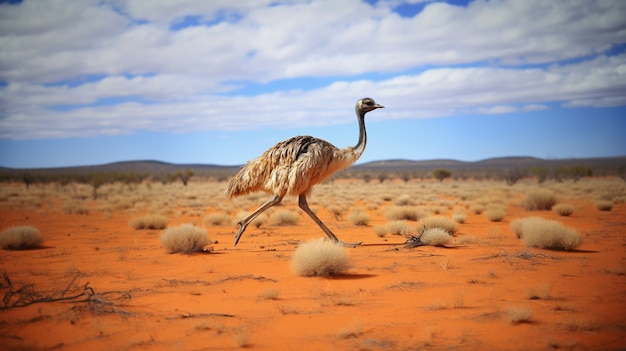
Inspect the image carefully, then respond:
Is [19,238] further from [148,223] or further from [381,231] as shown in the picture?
[381,231]

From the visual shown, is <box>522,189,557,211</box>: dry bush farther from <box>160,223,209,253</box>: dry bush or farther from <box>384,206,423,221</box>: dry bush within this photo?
<box>160,223,209,253</box>: dry bush

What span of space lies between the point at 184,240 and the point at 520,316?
23.7 ft

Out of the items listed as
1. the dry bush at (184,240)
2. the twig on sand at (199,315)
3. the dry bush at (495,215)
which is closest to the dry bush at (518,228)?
the dry bush at (495,215)

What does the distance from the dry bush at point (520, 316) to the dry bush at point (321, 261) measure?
9.75ft

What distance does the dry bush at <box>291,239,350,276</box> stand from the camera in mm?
7586

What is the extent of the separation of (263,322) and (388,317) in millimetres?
1500

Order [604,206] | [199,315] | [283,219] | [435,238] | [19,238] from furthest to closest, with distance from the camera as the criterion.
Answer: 1. [604,206]
2. [283,219]
3. [19,238]
4. [435,238]
5. [199,315]

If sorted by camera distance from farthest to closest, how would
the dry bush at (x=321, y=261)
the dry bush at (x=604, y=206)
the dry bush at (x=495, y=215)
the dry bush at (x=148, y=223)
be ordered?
the dry bush at (x=604, y=206), the dry bush at (x=495, y=215), the dry bush at (x=148, y=223), the dry bush at (x=321, y=261)

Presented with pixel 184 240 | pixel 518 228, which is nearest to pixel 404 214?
pixel 518 228

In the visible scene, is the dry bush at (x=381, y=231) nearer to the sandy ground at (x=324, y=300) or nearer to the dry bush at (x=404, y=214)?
the sandy ground at (x=324, y=300)

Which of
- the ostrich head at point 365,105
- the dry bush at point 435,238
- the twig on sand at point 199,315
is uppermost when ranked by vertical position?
the ostrich head at point 365,105

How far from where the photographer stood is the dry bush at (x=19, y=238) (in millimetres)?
11055

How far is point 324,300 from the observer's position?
6.27 meters


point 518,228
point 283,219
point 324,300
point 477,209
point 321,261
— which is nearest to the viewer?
point 324,300
